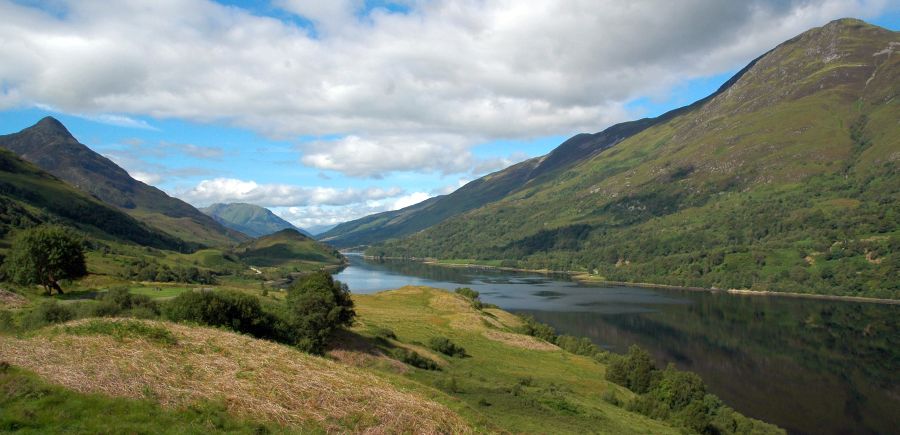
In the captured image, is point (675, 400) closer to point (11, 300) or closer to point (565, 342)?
point (565, 342)

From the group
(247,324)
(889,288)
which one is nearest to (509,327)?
(247,324)

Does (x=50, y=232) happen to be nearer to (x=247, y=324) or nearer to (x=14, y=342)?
(x=247, y=324)

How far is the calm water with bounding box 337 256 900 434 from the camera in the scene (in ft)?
235

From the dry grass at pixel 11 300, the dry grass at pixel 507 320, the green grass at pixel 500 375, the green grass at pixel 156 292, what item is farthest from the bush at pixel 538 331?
the dry grass at pixel 11 300

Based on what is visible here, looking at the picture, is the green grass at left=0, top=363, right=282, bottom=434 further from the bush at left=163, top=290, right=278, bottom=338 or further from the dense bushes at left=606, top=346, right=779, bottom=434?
the dense bushes at left=606, top=346, right=779, bottom=434

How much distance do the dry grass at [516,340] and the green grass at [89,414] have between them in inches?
2342

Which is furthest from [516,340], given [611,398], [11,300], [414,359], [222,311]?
A: [11,300]

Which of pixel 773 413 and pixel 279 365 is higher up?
pixel 279 365

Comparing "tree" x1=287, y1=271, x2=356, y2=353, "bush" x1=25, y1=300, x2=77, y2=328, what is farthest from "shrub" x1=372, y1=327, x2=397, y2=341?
"bush" x1=25, y1=300, x2=77, y2=328

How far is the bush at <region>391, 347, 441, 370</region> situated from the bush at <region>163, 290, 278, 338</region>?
46.5 feet

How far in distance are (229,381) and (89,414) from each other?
510 cm

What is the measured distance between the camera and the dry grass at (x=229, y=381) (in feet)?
57.4

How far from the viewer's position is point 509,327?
88438 mm

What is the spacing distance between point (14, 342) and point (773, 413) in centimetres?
7955
